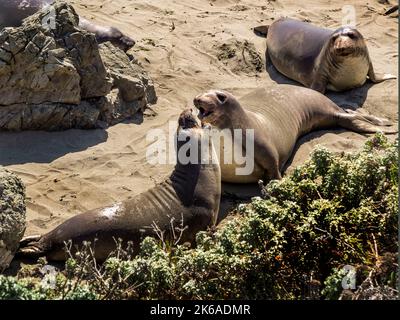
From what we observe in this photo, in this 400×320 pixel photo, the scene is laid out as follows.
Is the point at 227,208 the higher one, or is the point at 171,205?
the point at 171,205

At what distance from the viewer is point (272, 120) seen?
6.24 meters

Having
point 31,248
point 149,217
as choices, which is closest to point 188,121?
point 149,217

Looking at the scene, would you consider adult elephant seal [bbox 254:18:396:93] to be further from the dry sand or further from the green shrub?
the green shrub

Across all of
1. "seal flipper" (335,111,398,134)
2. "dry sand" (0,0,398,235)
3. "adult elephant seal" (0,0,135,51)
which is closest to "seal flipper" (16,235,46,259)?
"dry sand" (0,0,398,235)

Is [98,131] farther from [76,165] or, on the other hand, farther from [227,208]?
[227,208]

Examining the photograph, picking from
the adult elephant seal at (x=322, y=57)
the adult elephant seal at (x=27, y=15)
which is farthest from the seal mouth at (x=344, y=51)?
the adult elephant seal at (x=27, y=15)

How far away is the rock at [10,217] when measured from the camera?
451 cm

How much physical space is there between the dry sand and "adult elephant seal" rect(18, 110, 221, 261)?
1.22 ft

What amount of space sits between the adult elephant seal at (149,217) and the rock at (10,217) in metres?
0.19

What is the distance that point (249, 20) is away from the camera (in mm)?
9289

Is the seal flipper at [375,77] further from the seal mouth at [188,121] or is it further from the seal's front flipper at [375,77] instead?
the seal mouth at [188,121]
